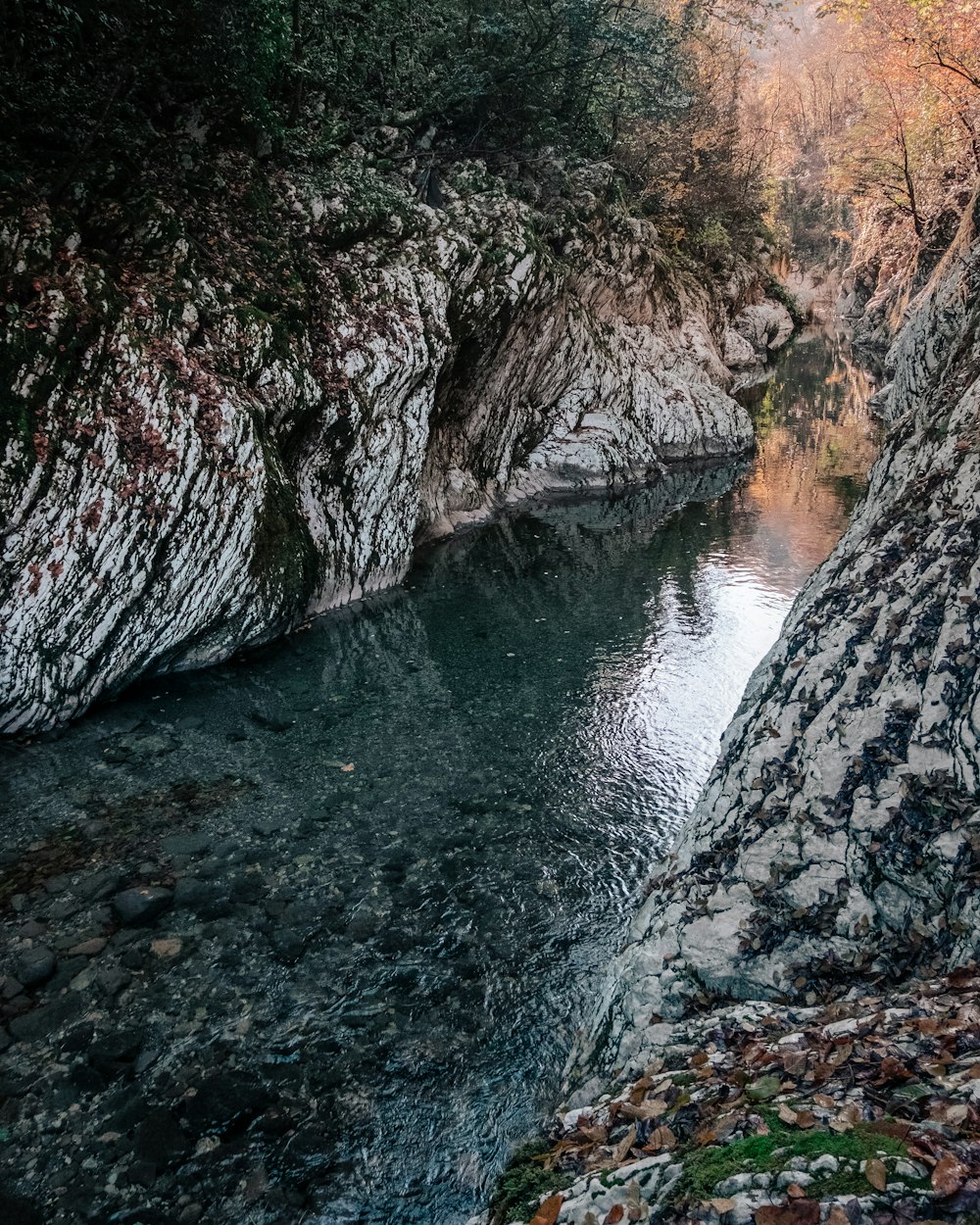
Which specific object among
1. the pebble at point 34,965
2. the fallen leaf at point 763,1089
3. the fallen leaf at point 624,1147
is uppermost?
the fallen leaf at point 763,1089

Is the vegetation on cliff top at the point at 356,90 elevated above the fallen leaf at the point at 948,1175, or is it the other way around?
the vegetation on cliff top at the point at 356,90

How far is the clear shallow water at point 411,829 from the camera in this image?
449cm

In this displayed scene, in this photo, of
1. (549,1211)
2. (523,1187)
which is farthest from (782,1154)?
(523,1187)

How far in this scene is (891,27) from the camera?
2158 centimetres

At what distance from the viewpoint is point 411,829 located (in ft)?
22.4

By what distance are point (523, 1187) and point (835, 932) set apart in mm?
1968

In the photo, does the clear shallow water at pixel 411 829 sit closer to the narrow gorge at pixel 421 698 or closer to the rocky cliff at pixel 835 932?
the narrow gorge at pixel 421 698

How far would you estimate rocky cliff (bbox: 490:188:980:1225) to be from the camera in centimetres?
239

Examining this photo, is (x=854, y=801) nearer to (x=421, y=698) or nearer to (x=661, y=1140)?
(x=661, y=1140)

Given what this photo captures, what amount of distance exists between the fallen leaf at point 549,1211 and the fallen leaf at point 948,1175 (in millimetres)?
1384

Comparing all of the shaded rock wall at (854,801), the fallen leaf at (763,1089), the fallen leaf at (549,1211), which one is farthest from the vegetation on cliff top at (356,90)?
the fallen leaf at (763,1089)

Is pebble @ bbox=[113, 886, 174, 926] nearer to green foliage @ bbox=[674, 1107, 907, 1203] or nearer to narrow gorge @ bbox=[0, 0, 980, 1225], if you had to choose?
narrow gorge @ bbox=[0, 0, 980, 1225]

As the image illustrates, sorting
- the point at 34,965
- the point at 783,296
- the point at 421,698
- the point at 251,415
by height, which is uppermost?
the point at 783,296

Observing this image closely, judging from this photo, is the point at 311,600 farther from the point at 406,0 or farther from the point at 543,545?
the point at 406,0
